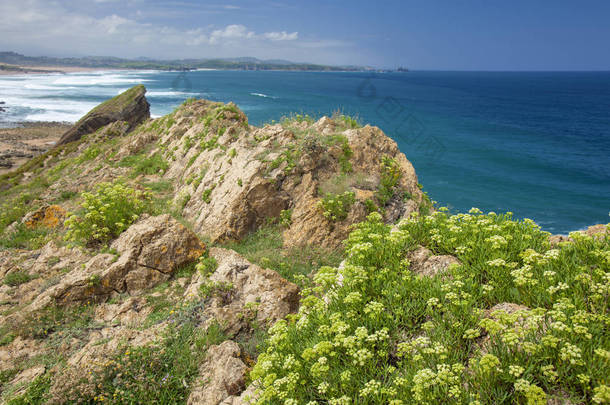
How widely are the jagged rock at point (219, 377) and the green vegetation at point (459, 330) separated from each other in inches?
35.7

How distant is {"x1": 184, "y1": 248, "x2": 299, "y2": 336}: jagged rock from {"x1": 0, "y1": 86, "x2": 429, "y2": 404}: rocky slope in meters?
0.03

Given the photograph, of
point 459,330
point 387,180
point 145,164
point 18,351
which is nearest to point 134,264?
point 18,351

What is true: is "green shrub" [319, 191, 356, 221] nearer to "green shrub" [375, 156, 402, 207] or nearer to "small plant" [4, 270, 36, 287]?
"green shrub" [375, 156, 402, 207]

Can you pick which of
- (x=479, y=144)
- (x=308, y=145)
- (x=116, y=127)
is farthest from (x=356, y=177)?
(x=479, y=144)

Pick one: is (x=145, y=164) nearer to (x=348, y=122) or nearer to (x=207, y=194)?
(x=207, y=194)

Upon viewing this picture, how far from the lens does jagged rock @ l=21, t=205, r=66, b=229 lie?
11.4 meters

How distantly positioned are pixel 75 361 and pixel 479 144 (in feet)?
167

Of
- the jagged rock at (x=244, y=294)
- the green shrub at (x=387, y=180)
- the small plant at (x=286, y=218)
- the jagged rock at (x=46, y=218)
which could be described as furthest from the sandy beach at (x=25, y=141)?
the green shrub at (x=387, y=180)

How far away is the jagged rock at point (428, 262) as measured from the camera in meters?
5.22

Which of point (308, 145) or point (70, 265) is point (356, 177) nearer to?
point (308, 145)

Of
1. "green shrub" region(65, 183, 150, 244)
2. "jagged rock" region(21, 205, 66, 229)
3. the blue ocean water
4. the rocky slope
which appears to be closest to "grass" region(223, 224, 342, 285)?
the rocky slope

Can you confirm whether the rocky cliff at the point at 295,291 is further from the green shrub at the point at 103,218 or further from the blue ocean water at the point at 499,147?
the blue ocean water at the point at 499,147

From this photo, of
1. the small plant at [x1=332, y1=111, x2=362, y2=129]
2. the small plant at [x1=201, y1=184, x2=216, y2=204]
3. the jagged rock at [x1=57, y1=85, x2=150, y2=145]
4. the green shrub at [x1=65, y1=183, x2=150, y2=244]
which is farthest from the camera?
the jagged rock at [x1=57, y1=85, x2=150, y2=145]

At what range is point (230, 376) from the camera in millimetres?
5117
